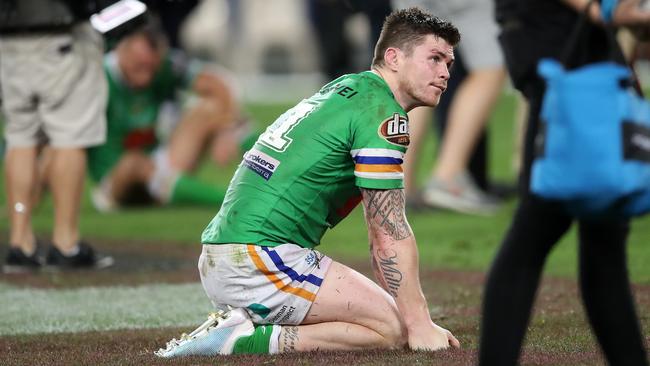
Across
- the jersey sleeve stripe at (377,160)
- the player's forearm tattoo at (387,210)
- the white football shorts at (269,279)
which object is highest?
the jersey sleeve stripe at (377,160)

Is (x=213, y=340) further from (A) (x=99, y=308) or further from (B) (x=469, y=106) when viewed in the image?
(B) (x=469, y=106)

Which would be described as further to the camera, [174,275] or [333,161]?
[174,275]

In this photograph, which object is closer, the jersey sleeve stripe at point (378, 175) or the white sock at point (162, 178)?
the jersey sleeve stripe at point (378, 175)

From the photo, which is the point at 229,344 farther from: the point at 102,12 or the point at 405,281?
the point at 102,12

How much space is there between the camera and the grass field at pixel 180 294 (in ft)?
15.3

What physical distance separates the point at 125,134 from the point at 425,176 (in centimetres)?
308

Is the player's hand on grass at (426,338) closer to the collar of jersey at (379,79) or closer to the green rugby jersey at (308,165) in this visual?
the green rugby jersey at (308,165)

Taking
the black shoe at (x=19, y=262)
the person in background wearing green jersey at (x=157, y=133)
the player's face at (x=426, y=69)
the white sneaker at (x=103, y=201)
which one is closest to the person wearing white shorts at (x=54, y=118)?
the black shoe at (x=19, y=262)

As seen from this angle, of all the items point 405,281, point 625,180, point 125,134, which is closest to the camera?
point 625,180

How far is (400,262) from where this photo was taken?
460cm

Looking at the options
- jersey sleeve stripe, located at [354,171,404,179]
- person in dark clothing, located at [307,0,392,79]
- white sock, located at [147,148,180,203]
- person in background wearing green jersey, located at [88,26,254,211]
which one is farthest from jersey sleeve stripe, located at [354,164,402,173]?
person in dark clothing, located at [307,0,392,79]

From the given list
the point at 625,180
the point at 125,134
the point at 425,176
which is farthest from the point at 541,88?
the point at 425,176

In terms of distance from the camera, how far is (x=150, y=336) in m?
5.21

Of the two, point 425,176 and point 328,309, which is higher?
point 328,309
